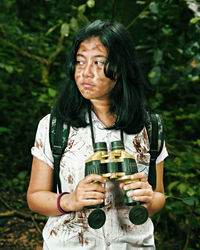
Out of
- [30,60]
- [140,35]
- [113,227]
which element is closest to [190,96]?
[140,35]

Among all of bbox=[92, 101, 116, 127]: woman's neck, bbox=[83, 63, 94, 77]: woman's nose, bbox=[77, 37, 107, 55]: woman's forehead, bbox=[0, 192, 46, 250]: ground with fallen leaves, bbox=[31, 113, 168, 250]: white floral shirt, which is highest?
bbox=[77, 37, 107, 55]: woman's forehead

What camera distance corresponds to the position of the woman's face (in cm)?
135

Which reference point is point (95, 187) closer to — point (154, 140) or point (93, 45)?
point (154, 140)

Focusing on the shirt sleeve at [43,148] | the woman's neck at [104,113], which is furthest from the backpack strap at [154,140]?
the shirt sleeve at [43,148]

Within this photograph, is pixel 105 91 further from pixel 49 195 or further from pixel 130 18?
pixel 130 18

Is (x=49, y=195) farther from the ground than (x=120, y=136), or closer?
closer

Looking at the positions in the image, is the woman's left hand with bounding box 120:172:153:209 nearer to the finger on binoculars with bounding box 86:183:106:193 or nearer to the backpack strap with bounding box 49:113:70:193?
the finger on binoculars with bounding box 86:183:106:193

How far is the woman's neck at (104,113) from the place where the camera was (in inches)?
59.8

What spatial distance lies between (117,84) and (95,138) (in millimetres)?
307

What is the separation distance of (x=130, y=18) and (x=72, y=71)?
157 centimetres

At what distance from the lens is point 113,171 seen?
1.23 metres

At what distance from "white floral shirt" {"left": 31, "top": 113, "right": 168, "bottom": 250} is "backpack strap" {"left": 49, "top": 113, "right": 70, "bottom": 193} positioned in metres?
0.02

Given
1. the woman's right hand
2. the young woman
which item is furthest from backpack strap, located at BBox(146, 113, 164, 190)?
the woman's right hand

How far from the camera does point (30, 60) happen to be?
406cm
